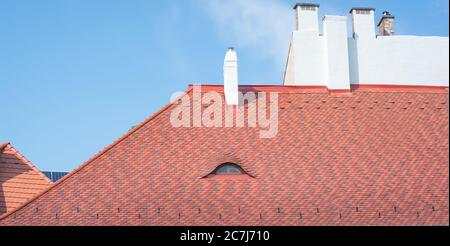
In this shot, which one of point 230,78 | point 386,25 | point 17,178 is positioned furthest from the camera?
point 386,25

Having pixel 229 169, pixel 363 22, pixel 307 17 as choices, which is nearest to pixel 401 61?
pixel 363 22

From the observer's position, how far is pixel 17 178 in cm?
2069

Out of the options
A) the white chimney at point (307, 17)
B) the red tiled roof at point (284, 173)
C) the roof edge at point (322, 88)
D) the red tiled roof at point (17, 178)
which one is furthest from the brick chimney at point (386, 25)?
the red tiled roof at point (17, 178)

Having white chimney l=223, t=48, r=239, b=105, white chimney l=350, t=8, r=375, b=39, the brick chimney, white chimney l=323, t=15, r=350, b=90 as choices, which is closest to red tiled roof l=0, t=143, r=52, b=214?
white chimney l=223, t=48, r=239, b=105

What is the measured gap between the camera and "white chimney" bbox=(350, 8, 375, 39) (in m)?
22.3

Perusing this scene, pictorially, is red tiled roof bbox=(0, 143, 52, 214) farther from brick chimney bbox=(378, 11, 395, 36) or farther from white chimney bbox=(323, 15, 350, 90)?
brick chimney bbox=(378, 11, 395, 36)

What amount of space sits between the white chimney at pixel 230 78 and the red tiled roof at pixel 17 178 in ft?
19.3

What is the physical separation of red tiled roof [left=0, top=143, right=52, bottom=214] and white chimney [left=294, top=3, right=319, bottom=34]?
9037mm

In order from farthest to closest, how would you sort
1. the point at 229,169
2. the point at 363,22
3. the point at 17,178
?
the point at 363,22 → the point at 17,178 → the point at 229,169

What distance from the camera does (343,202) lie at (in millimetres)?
16734

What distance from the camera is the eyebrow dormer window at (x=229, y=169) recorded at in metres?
17.8

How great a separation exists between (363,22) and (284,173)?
726 centimetres

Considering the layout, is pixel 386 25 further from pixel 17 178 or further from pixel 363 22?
pixel 17 178
